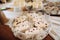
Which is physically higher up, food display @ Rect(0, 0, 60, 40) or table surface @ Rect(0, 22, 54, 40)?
food display @ Rect(0, 0, 60, 40)

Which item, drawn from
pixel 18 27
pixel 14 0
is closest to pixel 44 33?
pixel 18 27

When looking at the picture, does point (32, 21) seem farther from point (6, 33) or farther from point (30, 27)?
point (6, 33)

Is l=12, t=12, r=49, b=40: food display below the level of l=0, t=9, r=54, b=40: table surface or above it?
above

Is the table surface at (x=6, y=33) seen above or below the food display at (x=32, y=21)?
below

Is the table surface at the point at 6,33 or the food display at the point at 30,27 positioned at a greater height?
the food display at the point at 30,27

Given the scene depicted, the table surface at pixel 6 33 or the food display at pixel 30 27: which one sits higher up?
the food display at pixel 30 27

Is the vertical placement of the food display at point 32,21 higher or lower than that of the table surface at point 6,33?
higher

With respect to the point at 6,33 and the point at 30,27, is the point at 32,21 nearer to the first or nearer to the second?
the point at 30,27

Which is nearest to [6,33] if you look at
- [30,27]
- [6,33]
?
[6,33]
